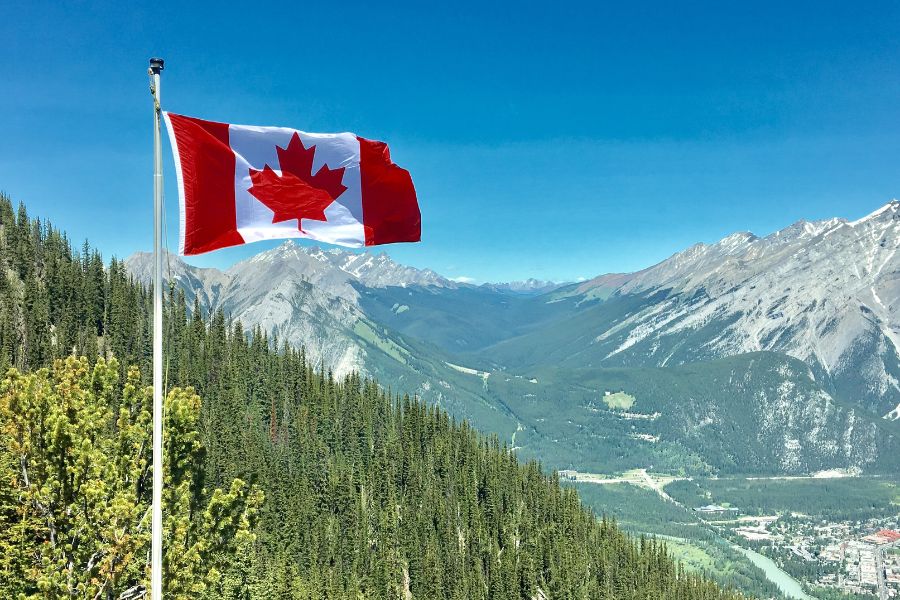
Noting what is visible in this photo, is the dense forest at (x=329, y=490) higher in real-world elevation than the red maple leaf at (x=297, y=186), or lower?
lower

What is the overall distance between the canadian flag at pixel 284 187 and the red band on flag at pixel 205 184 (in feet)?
0.10

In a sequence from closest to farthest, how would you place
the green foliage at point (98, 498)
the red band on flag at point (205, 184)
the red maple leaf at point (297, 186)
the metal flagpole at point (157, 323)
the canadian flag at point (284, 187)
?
the metal flagpole at point (157, 323), the red band on flag at point (205, 184), the canadian flag at point (284, 187), the red maple leaf at point (297, 186), the green foliage at point (98, 498)

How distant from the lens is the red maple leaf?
22.5 m

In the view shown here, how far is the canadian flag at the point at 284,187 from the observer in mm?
20516

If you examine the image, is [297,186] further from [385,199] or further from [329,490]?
[329,490]

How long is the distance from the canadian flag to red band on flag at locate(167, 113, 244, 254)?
3cm

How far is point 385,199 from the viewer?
81.9ft

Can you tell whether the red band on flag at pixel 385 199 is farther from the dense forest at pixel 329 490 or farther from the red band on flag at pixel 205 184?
the dense forest at pixel 329 490

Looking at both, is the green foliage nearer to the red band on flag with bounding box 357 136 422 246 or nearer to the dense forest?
the dense forest

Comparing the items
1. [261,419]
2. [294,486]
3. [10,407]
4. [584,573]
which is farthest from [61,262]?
[10,407]

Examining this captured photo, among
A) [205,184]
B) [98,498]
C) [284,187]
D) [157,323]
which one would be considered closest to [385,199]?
[284,187]

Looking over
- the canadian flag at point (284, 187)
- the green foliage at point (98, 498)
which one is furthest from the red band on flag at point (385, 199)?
the green foliage at point (98, 498)

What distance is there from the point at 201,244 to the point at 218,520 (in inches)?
549

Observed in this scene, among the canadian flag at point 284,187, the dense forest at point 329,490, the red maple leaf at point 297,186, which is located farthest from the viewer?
the dense forest at point 329,490
